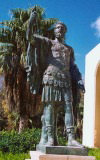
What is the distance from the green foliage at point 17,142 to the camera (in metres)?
11.7

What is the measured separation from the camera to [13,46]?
53.3ft

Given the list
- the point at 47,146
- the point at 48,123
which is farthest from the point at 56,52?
the point at 47,146

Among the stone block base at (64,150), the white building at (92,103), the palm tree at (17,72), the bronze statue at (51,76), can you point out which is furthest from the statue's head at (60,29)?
the white building at (92,103)

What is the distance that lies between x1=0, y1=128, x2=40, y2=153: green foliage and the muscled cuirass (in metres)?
6.83

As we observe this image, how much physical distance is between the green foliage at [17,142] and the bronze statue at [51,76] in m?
6.64

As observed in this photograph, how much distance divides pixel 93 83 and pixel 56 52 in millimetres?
11348

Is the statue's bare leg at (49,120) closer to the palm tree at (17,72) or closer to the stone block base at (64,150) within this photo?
the stone block base at (64,150)

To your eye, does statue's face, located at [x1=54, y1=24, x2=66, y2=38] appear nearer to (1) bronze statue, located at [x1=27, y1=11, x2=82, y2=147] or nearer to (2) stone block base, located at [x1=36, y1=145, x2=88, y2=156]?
(1) bronze statue, located at [x1=27, y1=11, x2=82, y2=147]

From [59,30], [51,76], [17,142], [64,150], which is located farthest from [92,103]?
[64,150]

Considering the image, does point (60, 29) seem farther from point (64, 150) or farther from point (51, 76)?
point (64, 150)

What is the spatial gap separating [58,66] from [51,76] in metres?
0.20

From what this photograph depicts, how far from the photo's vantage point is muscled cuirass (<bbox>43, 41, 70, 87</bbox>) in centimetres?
522

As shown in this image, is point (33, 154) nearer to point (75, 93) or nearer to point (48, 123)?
point (48, 123)

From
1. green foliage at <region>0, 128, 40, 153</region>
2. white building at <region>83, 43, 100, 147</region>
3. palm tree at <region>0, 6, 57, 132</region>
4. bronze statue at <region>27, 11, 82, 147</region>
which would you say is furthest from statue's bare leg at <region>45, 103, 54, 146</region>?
white building at <region>83, 43, 100, 147</region>
